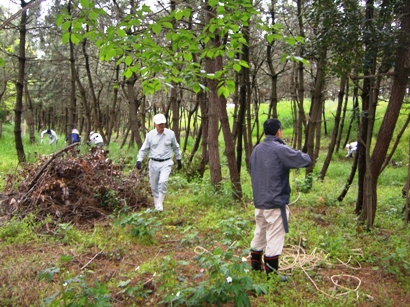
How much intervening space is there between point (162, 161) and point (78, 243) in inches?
101

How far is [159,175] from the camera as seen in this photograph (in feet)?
25.8

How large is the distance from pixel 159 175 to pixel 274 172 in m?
3.86

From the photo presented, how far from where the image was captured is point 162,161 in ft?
25.5

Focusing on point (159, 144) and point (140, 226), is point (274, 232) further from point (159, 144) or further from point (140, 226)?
point (159, 144)

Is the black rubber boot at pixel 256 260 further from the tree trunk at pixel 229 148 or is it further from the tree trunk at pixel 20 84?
the tree trunk at pixel 20 84

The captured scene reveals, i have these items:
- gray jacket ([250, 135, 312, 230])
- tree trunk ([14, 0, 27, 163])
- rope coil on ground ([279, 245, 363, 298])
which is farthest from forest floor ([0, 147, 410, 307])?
tree trunk ([14, 0, 27, 163])

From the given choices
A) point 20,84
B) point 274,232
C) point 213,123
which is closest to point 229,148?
point 213,123

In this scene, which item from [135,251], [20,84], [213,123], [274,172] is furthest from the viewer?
[20,84]

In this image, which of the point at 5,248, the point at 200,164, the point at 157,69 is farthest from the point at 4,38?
the point at 157,69

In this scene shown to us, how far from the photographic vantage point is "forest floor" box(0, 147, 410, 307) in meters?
4.07

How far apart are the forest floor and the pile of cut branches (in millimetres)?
20

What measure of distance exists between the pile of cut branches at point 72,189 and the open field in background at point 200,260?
328mm

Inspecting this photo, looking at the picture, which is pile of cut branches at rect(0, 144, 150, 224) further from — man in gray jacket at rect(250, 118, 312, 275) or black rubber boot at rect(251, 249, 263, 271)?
man in gray jacket at rect(250, 118, 312, 275)

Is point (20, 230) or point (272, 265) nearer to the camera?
point (272, 265)
